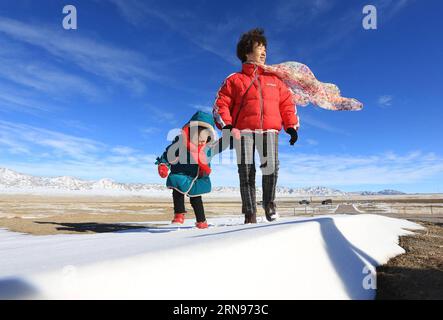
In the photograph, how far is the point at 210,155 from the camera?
3826mm

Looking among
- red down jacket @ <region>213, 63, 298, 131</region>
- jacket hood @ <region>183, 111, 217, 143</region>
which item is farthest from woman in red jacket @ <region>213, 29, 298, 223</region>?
jacket hood @ <region>183, 111, 217, 143</region>

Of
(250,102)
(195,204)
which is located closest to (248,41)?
(250,102)

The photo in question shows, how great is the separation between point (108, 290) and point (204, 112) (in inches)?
124

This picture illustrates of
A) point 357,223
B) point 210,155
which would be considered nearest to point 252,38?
point 210,155

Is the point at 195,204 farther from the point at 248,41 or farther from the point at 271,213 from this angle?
the point at 248,41

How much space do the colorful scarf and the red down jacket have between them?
1.46ft

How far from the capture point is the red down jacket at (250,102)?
138 inches

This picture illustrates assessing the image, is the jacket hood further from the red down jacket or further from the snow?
the snow

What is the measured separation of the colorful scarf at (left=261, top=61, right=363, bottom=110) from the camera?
4.09 m

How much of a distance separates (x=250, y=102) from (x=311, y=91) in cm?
114
